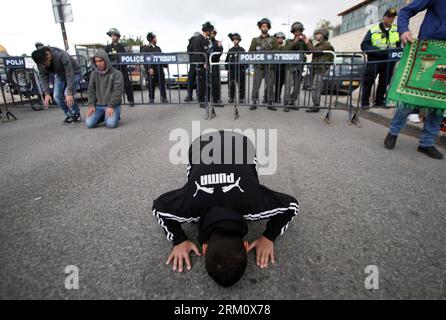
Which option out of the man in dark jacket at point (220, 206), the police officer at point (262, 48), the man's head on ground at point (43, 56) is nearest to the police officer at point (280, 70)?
the police officer at point (262, 48)

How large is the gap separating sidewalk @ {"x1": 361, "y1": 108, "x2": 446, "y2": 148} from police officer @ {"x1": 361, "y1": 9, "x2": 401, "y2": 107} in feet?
0.98

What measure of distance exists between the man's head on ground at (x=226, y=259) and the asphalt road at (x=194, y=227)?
214 mm

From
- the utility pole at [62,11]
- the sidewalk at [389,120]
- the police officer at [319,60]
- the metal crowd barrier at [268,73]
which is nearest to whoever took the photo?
the sidewalk at [389,120]

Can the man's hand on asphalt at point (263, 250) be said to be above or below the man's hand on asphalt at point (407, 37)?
below

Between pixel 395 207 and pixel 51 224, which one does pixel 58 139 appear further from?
pixel 395 207

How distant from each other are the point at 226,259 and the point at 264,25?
699cm

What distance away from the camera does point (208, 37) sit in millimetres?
7707

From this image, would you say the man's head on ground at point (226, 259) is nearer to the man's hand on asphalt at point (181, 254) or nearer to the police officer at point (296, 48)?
the man's hand on asphalt at point (181, 254)

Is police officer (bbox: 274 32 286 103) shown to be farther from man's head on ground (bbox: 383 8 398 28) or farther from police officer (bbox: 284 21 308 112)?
man's head on ground (bbox: 383 8 398 28)

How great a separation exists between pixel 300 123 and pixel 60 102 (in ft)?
17.3

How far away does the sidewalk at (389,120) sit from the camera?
14.2ft

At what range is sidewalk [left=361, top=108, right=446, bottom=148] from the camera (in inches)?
170

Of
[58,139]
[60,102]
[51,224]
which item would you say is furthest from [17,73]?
[51,224]

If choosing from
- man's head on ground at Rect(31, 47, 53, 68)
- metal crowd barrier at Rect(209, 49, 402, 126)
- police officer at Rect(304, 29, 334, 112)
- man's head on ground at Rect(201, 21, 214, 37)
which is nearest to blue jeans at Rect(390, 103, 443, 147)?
metal crowd barrier at Rect(209, 49, 402, 126)
